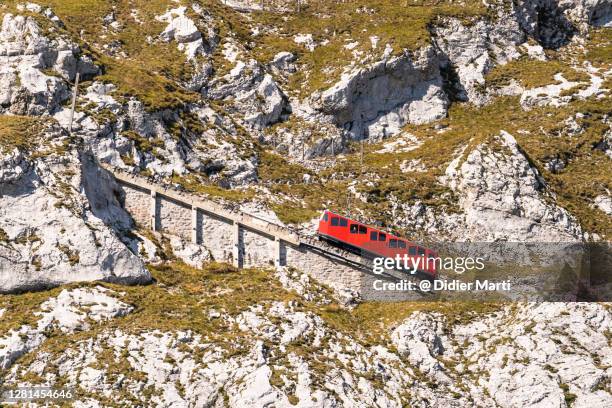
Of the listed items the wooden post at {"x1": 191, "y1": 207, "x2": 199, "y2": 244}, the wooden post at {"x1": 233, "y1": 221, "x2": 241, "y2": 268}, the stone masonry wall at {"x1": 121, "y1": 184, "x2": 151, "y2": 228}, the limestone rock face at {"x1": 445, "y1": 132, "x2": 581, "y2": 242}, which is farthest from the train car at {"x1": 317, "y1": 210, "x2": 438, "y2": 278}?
the stone masonry wall at {"x1": 121, "y1": 184, "x2": 151, "y2": 228}

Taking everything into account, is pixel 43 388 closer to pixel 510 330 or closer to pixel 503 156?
→ pixel 510 330

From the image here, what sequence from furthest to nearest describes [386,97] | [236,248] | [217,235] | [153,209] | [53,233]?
1. [386,97]
2. [217,235]
3. [236,248]
4. [153,209]
5. [53,233]

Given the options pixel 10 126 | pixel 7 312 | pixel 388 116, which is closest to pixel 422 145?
pixel 388 116

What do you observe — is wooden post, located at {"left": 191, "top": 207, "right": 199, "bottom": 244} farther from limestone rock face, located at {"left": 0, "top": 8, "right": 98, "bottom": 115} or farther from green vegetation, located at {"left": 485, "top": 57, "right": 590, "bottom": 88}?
green vegetation, located at {"left": 485, "top": 57, "right": 590, "bottom": 88}

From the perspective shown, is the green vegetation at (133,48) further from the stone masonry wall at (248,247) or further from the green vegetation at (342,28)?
the stone masonry wall at (248,247)

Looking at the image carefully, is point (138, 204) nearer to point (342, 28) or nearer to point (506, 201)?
point (506, 201)

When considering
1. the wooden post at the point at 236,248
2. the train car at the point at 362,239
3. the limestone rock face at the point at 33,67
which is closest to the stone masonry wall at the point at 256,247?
the wooden post at the point at 236,248

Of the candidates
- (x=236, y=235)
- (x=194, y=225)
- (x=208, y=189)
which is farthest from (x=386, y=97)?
(x=194, y=225)
